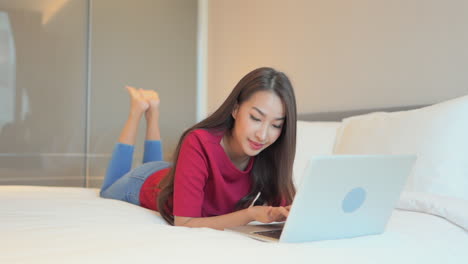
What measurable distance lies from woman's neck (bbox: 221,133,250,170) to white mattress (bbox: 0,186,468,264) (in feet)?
0.96

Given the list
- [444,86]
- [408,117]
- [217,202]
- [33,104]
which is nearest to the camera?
[217,202]

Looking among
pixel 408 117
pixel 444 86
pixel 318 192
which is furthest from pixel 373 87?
pixel 318 192

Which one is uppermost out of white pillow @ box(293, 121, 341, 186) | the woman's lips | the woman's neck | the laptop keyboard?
the woman's lips

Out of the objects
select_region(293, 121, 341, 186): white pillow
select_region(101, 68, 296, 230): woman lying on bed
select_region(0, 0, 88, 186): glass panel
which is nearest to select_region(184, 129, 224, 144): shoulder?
select_region(101, 68, 296, 230): woman lying on bed

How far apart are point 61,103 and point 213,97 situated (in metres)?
1.07

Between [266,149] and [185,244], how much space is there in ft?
2.18

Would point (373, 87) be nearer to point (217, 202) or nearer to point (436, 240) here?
point (217, 202)

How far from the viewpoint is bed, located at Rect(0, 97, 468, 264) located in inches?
41.6

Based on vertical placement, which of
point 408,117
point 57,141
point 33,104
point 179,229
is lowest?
point 57,141

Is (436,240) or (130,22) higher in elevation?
(130,22)

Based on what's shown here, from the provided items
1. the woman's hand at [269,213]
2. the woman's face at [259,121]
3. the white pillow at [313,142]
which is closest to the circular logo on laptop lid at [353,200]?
the woman's hand at [269,213]

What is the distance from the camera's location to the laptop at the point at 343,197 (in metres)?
1.13

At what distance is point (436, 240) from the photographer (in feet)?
Answer: 4.26

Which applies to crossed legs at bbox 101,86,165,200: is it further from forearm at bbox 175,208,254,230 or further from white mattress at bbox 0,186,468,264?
forearm at bbox 175,208,254,230
